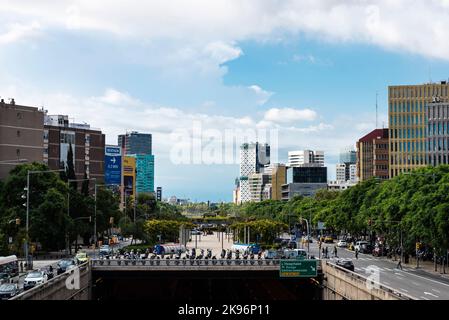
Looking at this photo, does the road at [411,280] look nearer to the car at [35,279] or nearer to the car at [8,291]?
the car at [8,291]

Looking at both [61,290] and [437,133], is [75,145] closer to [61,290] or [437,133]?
[437,133]

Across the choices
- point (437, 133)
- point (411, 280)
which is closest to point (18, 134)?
point (411, 280)

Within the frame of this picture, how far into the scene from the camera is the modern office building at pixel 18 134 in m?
122

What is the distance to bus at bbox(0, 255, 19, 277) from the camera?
68125mm

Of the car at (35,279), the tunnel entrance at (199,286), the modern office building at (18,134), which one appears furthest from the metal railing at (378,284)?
the modern office building at (18,134)

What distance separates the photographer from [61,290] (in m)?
55.9

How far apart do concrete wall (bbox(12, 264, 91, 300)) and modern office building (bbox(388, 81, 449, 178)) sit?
13291 cm

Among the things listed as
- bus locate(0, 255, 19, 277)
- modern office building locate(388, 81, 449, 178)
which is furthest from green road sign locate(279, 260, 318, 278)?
modern office building locate(388, 81, 449, 178)

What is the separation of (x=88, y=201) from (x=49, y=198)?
Answer: 26571 mm

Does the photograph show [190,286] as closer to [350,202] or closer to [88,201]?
[88,201]

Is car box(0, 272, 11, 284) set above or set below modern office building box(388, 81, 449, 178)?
below

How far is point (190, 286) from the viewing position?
3514 inches

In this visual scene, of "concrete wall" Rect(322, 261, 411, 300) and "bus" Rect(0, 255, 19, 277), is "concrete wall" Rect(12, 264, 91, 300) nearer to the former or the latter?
"bus" Rect(0, 255, 19, 277)
